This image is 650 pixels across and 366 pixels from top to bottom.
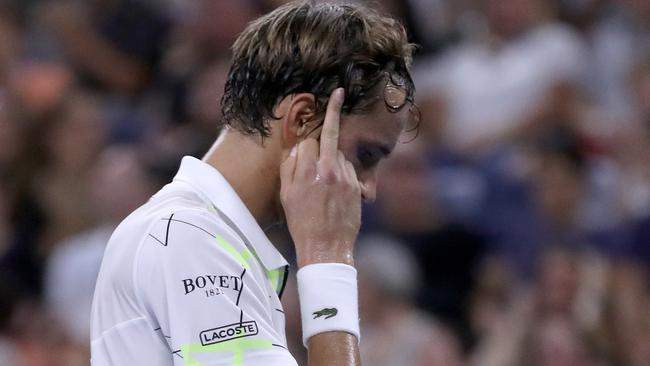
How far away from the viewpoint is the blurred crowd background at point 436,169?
6348mm

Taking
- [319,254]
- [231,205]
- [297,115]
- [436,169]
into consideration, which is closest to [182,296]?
[231,205]

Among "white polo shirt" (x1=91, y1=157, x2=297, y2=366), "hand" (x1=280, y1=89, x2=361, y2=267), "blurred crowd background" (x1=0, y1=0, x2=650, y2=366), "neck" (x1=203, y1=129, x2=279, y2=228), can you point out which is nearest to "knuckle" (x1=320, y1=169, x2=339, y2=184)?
"hand" (x1=280, y1=89, x2=361, y2=267)

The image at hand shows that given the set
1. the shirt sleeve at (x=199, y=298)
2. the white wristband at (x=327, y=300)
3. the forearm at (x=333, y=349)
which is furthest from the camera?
the white wristband at (x=327, y=300)

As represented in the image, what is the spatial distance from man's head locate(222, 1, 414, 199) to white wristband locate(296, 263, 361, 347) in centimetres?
26

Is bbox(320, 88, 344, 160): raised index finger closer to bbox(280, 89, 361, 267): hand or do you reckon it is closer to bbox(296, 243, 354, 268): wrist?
bbox(280, 89, 361, 267): hand

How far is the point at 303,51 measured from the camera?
2.85m

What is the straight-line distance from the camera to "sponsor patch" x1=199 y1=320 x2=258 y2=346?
8.41 ft

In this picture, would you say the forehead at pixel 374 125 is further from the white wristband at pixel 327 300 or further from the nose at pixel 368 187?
the white wristband at pixel 327 300

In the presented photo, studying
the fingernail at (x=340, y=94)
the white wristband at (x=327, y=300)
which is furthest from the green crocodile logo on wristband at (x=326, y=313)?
the fingernail at (x=340, y=94)

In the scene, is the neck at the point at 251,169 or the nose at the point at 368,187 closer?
the neck at the point at 251,169

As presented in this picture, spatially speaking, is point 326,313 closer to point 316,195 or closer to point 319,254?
point 319,254

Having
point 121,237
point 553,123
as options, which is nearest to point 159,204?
point 121,237

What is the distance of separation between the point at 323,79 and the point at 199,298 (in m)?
0.60

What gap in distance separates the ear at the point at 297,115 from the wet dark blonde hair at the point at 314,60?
0.05ft
